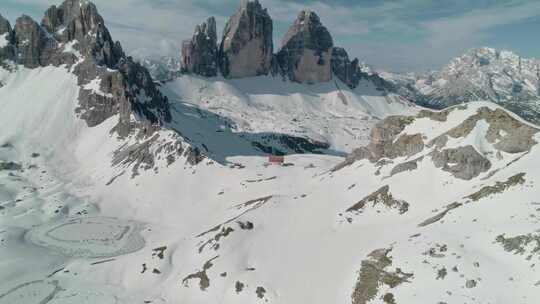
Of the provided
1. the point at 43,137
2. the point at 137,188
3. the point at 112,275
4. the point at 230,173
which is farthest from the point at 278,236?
the point at 43,137

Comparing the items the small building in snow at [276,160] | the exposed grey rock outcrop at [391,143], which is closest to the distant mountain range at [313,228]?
the exposed grey rock outcrop at [391,143]

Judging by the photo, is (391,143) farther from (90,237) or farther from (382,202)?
(90,237)

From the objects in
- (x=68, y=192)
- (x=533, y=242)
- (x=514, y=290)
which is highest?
(x=533, y=242)

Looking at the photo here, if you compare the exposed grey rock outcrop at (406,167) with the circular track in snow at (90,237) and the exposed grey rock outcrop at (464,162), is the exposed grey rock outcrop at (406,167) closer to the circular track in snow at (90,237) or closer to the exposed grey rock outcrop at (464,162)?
the exposed grey rock outcrop at (464,162)

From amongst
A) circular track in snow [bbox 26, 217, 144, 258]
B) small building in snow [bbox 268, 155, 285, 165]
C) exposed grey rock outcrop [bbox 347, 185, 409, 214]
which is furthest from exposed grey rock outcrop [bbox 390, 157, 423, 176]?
small building in snow [bbox 268, 155, 285, 165]

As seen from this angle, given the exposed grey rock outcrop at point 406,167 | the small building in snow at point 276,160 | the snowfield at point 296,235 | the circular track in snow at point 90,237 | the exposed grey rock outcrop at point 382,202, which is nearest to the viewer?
the snowfield at point 296,235

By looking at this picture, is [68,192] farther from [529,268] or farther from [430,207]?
[529,268]

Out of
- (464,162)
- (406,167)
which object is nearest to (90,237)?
(406,167)

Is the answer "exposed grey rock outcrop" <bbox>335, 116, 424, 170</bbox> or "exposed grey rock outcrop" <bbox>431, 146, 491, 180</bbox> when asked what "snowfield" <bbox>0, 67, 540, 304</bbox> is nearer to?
"exposed grey rock outcrop" <bbox>431, 146, 491, 180</bbox>
